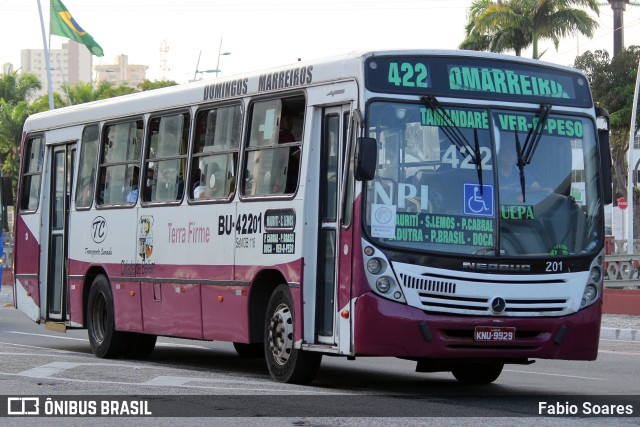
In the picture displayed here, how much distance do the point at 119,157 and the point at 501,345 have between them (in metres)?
6.89

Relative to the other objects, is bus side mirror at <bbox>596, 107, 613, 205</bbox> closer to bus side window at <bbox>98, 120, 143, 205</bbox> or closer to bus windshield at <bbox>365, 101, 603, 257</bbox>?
bus windshield at <bbox>365, 101, 603, 257</bbox>

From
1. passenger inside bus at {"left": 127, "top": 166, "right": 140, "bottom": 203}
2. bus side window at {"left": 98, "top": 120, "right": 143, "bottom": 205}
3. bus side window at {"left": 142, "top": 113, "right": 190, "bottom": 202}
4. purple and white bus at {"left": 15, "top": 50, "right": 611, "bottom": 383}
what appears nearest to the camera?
purple and white bus at {"left": 15, "top": 50, "right": 611, "bottom": 383}

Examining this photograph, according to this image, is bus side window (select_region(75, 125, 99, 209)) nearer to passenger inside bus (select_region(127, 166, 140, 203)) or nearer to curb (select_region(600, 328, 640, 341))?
passenger inside bus (select_region(127, 166, 140, 203))

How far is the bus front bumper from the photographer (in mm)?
11594

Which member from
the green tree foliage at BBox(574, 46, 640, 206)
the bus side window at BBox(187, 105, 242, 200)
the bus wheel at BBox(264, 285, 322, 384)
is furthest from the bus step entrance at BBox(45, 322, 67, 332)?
the green tree foliage at BBox(574, 46, 640, 206)

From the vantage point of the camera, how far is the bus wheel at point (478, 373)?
1373cm

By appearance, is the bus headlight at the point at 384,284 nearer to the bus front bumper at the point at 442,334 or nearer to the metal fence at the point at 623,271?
the bus front bumper at the point at 442,334

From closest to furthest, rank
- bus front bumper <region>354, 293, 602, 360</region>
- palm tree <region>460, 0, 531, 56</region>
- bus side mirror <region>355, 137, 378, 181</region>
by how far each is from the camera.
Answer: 1. bus side mirror <region>355, 137, 378, 181</region>
2. bus front bumper <region>354, 293, 602, 360</region>
3. palm tree <region>460, 0, 531, 56</region>

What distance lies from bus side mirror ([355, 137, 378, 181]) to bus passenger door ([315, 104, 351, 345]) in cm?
78

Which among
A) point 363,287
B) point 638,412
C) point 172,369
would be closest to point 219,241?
point 172,369

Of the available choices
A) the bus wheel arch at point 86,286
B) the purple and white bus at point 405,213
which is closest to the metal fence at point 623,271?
the bus wheel arch at point 86,286

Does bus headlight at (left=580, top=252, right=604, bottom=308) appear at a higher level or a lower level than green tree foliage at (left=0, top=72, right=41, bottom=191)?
lower

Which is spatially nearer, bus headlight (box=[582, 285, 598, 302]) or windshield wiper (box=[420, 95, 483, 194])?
windshield wiper (box=[420, 95, 483, 194])

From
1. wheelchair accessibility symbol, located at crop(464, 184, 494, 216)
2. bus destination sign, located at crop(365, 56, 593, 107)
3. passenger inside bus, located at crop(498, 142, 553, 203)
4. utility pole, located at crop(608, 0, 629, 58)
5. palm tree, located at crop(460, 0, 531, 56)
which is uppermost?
utility pole, located at crop(608, 0, 629, 58)
